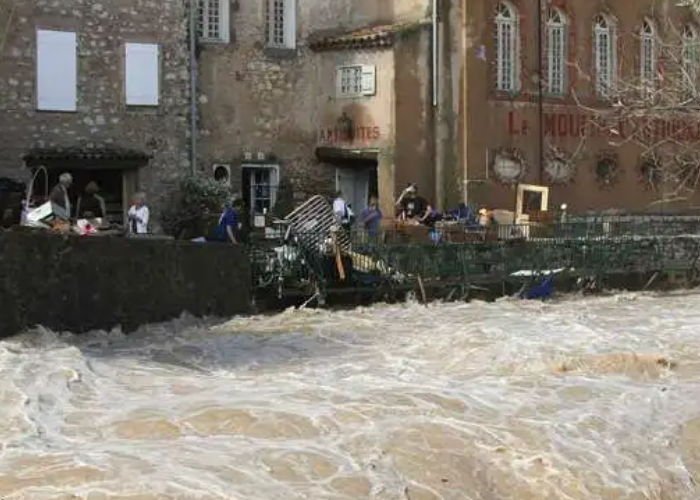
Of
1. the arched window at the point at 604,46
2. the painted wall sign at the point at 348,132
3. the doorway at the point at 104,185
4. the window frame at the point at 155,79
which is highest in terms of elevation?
the arched window at the point at 604,46

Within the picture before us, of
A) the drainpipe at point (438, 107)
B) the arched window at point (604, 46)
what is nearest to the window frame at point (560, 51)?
the arched window at point (604, 46)

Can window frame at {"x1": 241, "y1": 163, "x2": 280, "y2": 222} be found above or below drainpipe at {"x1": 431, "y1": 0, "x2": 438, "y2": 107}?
below

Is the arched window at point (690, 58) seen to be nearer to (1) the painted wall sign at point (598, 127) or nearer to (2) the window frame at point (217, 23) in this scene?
(1) the painted wall sign at point (598, 127)

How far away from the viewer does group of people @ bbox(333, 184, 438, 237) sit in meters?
24.1

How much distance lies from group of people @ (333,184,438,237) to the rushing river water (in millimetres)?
7209

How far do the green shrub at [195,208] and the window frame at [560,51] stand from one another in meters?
9.41

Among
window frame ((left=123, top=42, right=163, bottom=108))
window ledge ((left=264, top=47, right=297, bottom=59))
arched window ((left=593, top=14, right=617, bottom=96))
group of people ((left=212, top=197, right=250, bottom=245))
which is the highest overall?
arched window ((left=593, top=14, right=617, bottom=96))

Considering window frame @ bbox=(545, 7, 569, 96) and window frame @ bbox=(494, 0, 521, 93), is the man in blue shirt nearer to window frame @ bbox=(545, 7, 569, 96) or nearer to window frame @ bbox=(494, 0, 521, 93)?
window frame @ bbox=(494, 0, 521, 93)

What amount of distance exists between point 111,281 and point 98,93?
445 inches

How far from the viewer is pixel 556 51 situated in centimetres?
3016

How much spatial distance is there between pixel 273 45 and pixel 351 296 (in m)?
10.3

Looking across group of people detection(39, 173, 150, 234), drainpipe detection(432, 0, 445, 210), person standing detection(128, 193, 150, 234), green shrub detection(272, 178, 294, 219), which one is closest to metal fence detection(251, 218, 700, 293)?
group of people detection(39, 173, 150, 234)

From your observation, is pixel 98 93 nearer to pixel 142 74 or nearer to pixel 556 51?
pixel 142 74

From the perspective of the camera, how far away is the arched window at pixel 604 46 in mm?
30953
